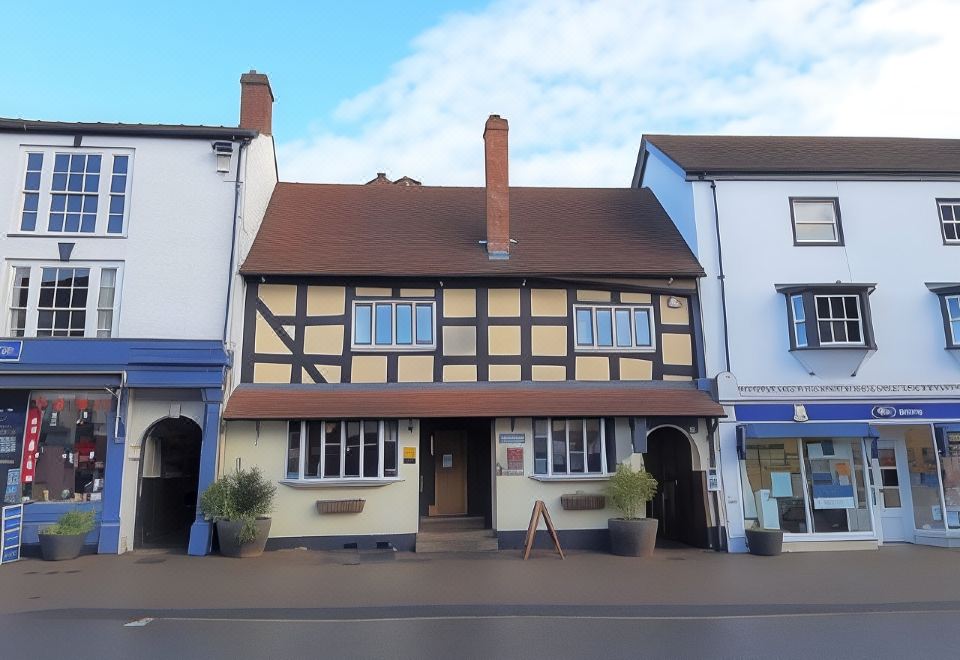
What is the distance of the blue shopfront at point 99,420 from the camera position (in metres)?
13.0

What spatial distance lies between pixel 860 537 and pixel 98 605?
1384 centimetres

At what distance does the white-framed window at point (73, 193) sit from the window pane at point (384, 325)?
5414mm

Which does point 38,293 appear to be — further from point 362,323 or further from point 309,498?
point 309,498

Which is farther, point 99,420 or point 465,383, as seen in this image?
point 465,383

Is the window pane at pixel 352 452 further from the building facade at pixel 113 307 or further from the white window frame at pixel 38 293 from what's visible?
the white window frame at pixel 38 293

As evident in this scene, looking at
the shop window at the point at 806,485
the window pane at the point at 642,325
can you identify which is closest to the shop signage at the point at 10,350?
the window pane at the point at 642,325

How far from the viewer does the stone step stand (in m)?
13.7

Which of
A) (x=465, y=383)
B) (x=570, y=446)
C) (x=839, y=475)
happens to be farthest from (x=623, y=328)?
(x=839, y=475)

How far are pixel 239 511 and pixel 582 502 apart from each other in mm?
6646

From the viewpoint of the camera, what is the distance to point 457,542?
546 inches

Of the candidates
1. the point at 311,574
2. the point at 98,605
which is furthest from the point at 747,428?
the point at 98,605

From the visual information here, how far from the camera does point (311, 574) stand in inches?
444

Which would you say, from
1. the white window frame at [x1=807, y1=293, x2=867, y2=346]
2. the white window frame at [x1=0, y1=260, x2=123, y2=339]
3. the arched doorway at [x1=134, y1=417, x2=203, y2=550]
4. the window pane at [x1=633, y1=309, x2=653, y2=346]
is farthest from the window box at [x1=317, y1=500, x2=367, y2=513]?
the white window frame at [x1=807, y1=293, x2=867, y2=346]

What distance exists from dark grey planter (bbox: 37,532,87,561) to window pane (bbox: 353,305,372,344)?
6.25m
